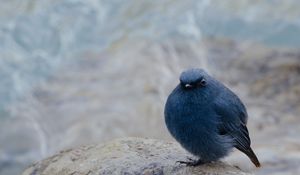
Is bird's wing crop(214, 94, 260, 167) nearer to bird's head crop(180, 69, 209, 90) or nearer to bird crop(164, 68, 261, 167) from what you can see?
bird crop(164, 68, 261, 167)

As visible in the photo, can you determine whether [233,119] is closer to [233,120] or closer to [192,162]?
[233,120]

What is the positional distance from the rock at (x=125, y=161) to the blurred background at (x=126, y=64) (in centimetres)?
403

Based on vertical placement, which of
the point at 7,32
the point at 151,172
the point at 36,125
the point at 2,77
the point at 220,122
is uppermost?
the point at 7,32

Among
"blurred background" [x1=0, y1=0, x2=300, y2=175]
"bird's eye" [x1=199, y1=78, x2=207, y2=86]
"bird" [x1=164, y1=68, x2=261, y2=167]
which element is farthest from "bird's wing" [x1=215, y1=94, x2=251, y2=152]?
"blurred background" [x1=0, y1=0, x2=300, y2=175]

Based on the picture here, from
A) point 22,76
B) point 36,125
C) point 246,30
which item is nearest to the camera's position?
point 36,125

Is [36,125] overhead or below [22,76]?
below

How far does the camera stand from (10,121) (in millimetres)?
10891

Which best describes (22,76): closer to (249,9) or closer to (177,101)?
(249,9)

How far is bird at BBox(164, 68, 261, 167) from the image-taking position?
490 cm

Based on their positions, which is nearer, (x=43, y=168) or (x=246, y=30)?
(x=43, y=168)

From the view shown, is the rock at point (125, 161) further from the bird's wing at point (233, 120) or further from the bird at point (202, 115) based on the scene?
the bird's wing at point (233, 120)

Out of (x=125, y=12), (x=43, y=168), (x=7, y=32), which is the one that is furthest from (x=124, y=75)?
(x=43, y=168)

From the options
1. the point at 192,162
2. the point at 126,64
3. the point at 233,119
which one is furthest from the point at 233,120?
the point at 126,64

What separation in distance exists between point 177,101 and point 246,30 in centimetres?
787
